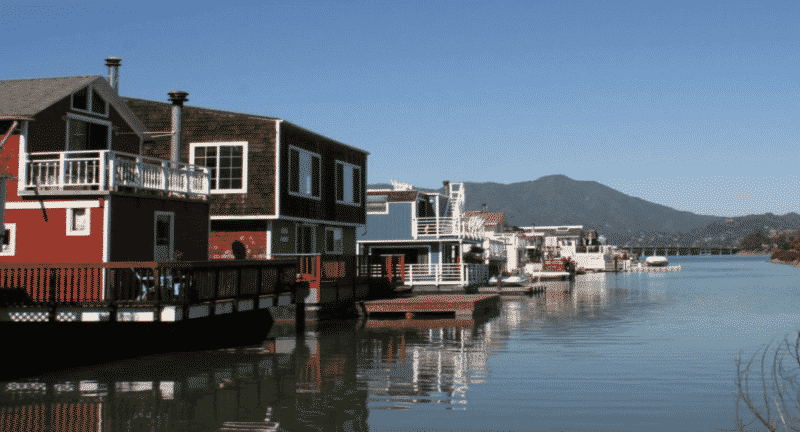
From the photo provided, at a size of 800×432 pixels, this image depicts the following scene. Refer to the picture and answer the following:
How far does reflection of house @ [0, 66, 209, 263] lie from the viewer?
24562 mm

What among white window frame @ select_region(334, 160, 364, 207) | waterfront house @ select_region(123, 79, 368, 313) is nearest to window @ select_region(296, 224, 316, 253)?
waterfront house @ select_region(123, 79, 368, 313)

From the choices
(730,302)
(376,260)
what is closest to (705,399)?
(376,260)

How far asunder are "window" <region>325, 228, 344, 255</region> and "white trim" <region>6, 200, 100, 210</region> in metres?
18.3

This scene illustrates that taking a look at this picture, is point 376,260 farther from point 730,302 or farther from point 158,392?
point 730,302

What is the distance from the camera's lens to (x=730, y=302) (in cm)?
5538

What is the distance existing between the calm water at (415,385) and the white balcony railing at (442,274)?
17822mm

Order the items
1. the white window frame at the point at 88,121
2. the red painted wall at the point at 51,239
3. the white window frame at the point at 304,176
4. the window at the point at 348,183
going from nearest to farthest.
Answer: the red painted wall at the point at 51,239, the white window frame at the point at 88,121, the white window frame at the point at 304,176, the window at the point at 348,183

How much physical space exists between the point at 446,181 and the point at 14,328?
54.9 m

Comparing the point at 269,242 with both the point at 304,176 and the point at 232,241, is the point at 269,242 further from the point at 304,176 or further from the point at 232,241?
the point at 304,176

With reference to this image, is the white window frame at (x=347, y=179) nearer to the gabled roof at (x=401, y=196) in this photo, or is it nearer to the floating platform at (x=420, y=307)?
the floating platform at (x=420, y=307)

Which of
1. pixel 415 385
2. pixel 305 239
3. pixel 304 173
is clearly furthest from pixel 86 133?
pixel 415 385

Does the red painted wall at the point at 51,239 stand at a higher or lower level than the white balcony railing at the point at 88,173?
lower

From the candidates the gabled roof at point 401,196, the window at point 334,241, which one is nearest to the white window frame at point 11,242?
the window at point 334,241

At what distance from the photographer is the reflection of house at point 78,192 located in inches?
967
